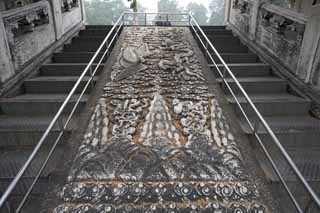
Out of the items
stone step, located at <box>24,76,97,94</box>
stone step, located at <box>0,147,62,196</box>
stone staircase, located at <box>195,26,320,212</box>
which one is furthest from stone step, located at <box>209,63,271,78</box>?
stone step, located at <box>0,147,62,196</box>

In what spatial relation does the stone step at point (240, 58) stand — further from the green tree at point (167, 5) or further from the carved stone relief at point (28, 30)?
the green tree at point (167, 5)

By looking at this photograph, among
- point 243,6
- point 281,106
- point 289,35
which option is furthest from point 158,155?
point 243,6

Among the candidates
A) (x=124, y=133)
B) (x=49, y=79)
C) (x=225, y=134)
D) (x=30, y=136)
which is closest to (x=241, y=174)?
(x=225, y=134)

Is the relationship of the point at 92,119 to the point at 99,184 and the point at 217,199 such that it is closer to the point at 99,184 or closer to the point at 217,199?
the point at 99,184

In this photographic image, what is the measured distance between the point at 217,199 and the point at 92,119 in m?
1.86

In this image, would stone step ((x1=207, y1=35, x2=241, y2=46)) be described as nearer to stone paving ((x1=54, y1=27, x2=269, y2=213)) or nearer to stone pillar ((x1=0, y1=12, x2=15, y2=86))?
stone paving ((x1=54, y1=27, x2=269, y2=213))

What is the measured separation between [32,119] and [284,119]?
3.76 m

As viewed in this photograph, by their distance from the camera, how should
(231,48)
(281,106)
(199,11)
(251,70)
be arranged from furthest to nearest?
(199,11)
(231,48)
(251,70)
(281,106)

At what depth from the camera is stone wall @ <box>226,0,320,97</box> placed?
3.50 metres

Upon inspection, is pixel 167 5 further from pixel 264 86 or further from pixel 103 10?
pixel 264 86

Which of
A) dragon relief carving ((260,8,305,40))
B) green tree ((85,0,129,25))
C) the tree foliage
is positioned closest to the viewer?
dragon relief carving ((260,8,305,40))

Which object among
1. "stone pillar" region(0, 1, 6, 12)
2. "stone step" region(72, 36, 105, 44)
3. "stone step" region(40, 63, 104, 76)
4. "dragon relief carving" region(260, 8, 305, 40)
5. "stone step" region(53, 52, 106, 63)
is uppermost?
"stone pillar" region(0, 1, 6, 12)

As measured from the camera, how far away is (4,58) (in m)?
3.56

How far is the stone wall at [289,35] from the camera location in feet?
11.5
